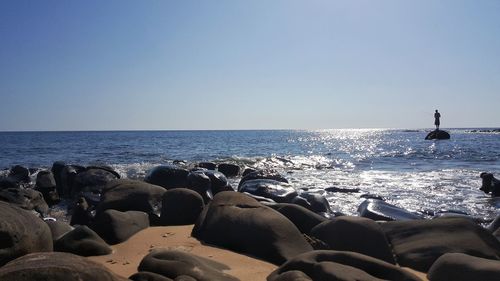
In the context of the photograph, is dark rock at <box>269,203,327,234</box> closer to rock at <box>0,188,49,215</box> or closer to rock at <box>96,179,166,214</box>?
rock at <box>96,179,166,214</box>

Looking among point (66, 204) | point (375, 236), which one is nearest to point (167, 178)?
point (66, 204)

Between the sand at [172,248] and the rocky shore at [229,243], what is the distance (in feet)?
0.04

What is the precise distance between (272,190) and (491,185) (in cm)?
734

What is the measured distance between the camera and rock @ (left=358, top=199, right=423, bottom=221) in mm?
8133

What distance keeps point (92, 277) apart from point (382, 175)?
16.5 meters

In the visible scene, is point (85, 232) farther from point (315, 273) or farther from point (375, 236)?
point (375, 236)

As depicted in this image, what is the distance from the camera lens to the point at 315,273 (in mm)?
4090

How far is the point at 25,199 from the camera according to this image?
9.95 metres

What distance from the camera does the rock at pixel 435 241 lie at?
5375 millimetres

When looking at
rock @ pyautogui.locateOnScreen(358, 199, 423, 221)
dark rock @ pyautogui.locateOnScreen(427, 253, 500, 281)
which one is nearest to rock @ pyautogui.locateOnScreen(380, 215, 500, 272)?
dark rock @ pyautogui.locateOnScreen(427, 253, 500, 281)

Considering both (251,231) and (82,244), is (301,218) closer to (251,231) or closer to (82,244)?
(251,231)

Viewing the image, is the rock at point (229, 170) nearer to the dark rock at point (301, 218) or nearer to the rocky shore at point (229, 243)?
the rocky shore at point (229, 243)

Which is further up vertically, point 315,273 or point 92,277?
point 92,277

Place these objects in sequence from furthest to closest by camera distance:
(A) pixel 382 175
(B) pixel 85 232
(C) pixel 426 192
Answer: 1. (A) pixel 382 175
2. (C) pixel 426 192
3. (B) pixel 85 232
